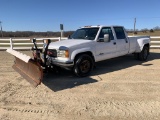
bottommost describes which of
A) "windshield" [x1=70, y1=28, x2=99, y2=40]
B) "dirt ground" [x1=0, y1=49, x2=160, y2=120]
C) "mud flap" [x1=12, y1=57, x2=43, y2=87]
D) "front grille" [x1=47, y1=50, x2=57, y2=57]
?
"dirt ground" [x1=0, y1=49, x2=160, y2=120]

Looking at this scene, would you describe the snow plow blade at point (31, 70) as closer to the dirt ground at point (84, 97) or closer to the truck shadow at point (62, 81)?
the dirt ground at point (84, 97)

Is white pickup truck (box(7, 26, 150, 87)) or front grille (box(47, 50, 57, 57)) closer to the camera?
white pickup truck (box(7, 26, 150, 87))

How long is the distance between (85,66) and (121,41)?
2.43 metres

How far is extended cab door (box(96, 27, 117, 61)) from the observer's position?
292 inches

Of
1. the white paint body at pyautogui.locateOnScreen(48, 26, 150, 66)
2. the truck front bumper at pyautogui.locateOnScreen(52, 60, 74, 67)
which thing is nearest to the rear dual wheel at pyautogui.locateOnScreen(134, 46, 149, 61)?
the white paint body at pyautogui.locateOnScreen(48, 26, 150, 66)

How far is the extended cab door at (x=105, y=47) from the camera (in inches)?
292

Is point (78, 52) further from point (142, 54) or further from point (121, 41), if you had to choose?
point (142, 54)

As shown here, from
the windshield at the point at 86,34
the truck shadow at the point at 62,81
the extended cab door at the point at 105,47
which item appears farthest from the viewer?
the windshield at the point at 86,34

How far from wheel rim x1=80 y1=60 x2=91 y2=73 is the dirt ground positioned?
340mm

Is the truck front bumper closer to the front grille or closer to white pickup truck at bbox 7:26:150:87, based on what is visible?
white pickup truck at bbox 7:26:150:87

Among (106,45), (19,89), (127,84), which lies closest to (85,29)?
(106,45)

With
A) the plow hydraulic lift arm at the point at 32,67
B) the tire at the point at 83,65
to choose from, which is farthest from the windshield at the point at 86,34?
the plow hydraulic lift arm at the point at 32,67

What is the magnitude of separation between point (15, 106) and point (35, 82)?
1.05m

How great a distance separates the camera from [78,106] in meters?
4.61
